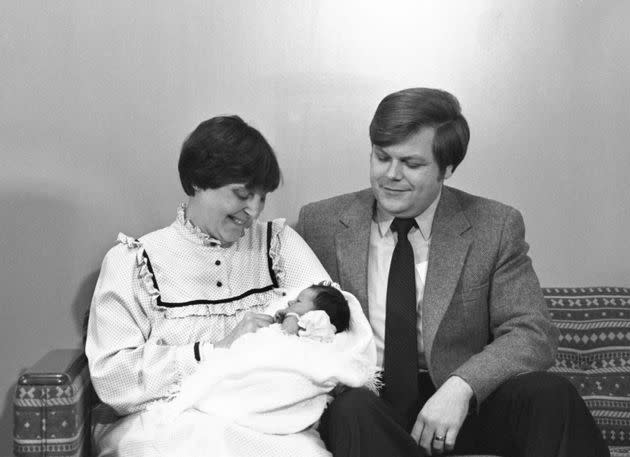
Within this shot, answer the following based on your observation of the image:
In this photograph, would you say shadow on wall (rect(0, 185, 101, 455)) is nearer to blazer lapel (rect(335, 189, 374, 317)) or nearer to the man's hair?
blazer lapel (rect(335, 189, 374, 317))

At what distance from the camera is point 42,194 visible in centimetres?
303

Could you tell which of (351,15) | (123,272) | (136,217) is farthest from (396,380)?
(351,15)

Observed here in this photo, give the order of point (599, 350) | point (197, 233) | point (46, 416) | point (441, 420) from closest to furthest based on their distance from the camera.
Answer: point (46, 416)
point (441, 420)
point (197, 233)
point (599, 350)

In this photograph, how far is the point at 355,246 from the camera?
8.95 ft

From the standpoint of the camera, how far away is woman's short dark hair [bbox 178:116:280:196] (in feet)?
8.11

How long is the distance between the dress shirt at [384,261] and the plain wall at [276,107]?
415mm

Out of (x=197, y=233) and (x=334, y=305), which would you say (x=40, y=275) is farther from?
(x=334, y=305)

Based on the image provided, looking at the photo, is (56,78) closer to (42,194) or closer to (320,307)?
(42,194)

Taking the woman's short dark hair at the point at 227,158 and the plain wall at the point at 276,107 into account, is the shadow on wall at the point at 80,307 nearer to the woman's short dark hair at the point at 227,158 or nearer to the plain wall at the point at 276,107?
the plain wall at the point at 276,107

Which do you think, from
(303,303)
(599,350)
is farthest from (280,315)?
(599,350)

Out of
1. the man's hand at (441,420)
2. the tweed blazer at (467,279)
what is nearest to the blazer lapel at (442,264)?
the tweed blazer at (467,279)

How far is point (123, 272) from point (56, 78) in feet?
2.62

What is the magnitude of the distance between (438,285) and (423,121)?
1.44 feet

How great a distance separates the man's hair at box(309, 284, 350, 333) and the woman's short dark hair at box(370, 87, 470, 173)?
430 millimetres
